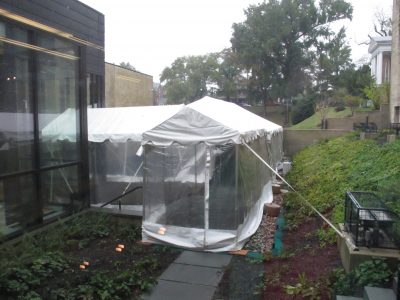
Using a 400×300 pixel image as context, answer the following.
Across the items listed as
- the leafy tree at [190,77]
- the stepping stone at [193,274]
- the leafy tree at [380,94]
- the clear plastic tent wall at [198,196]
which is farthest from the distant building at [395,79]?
the leafy tree at [190,77]

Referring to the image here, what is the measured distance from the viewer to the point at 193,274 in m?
5.13

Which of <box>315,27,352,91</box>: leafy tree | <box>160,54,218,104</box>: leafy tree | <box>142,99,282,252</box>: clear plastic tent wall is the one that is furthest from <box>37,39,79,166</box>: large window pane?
<box>160,54,218,104</box>: leafy tree

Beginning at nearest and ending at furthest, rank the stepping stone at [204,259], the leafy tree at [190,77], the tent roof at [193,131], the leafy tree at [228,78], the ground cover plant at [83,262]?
the ground cover plant at [83,262] < the stepping stone at [204,259] < the tent roof at [193,131] < the leafy tree at [228,78] < the leafy tree at [190,77]

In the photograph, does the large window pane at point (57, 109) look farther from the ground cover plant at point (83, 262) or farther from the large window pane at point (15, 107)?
the ground cover plant at point (83, 262)

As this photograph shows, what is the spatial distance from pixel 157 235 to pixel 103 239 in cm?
103

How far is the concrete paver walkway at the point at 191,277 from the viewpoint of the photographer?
4.51m

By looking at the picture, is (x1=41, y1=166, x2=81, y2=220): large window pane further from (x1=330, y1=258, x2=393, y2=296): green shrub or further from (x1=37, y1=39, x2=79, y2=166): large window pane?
(x1=330, y1=258, x2=393, y2=296): green shrub

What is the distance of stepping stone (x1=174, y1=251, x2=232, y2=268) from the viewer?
5.50m

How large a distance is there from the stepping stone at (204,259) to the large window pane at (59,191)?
274 centimetres

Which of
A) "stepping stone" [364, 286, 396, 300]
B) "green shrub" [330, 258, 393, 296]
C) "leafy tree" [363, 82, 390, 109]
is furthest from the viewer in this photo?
"leafy tree" [363, 82, 390, 109]

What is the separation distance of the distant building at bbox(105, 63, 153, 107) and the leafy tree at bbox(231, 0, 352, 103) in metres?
14.3

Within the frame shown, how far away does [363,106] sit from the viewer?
22.5 m

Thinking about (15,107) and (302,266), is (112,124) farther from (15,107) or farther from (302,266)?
(302,266)

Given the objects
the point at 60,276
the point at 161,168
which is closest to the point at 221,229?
the point at 161,168
